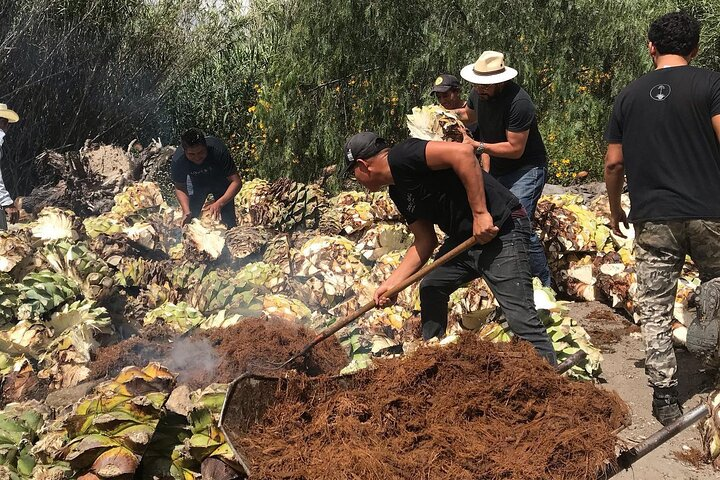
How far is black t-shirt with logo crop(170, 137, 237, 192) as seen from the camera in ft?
22.2

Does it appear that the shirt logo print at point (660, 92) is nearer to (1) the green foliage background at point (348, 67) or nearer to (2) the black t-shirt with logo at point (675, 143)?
(2) the black t-shirt with logo at point (675, 143)

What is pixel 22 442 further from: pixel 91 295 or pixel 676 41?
pixel 676 41

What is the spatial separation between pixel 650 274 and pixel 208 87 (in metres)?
14.1

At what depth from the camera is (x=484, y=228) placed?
3316mm

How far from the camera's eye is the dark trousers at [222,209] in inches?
270

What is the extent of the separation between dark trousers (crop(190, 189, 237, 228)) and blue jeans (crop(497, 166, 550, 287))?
3.04m

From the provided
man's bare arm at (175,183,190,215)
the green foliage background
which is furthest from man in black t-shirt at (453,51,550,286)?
the green foliage background

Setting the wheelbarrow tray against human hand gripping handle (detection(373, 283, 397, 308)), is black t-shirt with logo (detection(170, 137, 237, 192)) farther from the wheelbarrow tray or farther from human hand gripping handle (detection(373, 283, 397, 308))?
the wheelbarrow tray

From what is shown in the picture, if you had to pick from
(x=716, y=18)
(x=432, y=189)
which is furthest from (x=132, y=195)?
(x=716, y=18)

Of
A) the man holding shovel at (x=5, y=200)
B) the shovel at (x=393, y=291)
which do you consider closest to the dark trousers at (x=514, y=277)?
the shovel at (x=393, y=291)

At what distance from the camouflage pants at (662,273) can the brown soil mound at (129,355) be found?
9.05 feet

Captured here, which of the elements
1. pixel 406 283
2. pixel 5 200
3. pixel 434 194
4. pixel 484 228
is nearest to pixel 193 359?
pixel 406 283

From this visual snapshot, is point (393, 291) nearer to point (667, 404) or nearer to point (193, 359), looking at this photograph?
point (193, 359)

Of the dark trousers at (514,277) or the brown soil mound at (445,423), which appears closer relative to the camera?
the brown soil mound at (445,423)
